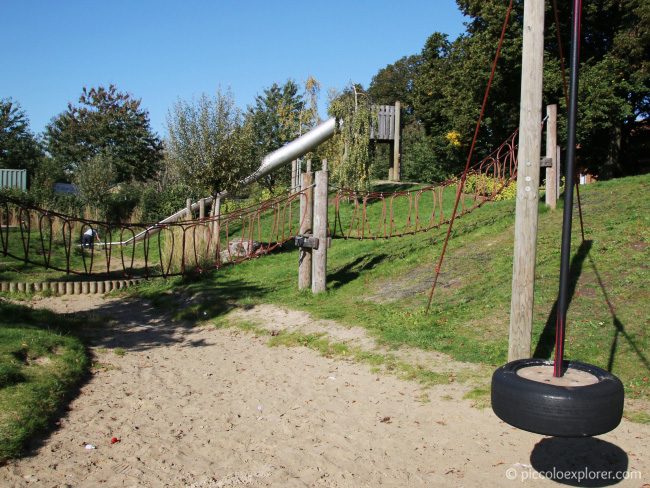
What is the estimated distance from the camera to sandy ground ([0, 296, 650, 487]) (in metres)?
4.27

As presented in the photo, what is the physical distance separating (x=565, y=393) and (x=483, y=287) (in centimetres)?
585

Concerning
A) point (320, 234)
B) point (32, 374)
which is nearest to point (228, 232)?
point (320, 234)

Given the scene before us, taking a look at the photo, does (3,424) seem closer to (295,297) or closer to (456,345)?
(456,345)

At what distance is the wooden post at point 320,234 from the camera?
1049 cm

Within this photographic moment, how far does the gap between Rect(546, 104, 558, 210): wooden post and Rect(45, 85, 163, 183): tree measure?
2932cm

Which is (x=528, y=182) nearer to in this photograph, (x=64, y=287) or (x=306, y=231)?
(x=306, y=231)

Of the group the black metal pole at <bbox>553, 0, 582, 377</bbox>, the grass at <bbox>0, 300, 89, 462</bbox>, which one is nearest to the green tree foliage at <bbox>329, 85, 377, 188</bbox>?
the grass at <bbox>0, 300, 89, 462</bbox>

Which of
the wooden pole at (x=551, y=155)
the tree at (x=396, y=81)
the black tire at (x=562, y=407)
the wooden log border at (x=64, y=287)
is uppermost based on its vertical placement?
the tree at (x=396, y=81)

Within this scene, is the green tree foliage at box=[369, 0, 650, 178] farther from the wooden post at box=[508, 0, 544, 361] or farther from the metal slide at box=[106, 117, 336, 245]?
the wooden post at box=[508, 0, 544, 361]

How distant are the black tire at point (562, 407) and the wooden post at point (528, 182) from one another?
2.25m

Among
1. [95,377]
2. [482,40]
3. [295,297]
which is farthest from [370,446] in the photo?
[482,40]

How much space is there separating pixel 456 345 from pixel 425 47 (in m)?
24.9

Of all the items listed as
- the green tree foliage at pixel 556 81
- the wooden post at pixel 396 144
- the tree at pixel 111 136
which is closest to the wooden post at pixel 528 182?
the green tree foliage at pixel 556 81

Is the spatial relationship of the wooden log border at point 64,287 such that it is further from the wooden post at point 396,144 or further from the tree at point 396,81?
the tree at point 396,81
